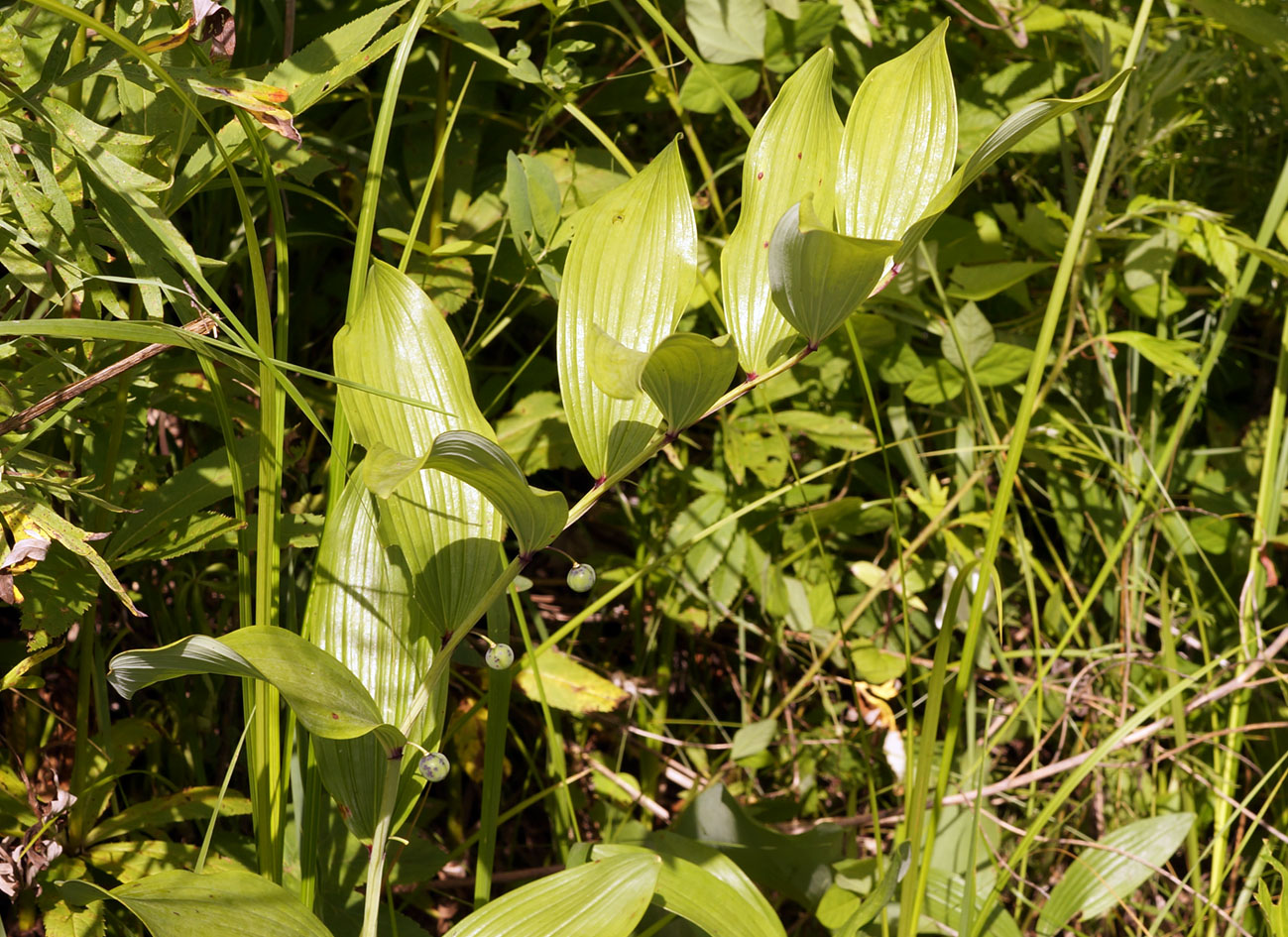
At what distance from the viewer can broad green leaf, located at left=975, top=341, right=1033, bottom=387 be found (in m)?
1.02

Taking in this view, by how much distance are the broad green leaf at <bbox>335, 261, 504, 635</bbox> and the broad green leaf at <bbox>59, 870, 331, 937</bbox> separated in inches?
5.8

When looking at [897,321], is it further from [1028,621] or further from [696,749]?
[696,749]

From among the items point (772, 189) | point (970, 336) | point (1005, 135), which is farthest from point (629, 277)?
point (970, 336)

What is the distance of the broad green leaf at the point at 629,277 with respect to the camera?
511mm

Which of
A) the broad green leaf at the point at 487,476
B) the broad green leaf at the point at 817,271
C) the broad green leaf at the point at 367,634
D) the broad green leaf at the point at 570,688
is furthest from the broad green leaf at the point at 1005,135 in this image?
the broad green leaf at the point at 570,688

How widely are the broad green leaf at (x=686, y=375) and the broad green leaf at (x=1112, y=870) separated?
2.00 feet

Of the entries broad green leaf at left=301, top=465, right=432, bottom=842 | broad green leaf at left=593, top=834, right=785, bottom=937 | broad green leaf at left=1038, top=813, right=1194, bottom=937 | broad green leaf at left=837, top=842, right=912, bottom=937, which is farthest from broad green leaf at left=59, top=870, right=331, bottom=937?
broad green leaf at left=1038, top=813, right=1194, bottom=937

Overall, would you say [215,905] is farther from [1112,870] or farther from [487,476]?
[1112,870]

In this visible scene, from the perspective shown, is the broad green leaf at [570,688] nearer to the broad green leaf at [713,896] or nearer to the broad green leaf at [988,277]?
the broad green leaf at [713,896]

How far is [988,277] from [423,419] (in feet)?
2.32

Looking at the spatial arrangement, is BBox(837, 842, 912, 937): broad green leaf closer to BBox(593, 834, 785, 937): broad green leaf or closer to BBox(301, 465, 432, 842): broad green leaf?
BBox(593, 834, 785, 937): broad green leaf

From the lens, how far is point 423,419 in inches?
20.4

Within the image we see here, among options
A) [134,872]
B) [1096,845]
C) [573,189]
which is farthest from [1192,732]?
[134,872]

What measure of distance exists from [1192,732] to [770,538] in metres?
0.48
